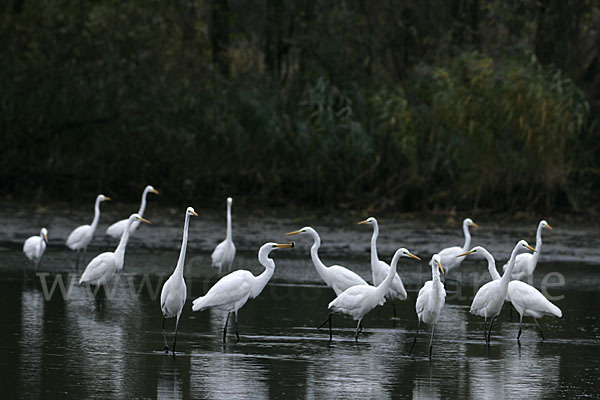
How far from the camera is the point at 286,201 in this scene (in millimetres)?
24266

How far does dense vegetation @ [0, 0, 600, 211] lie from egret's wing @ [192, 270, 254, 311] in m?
12.5

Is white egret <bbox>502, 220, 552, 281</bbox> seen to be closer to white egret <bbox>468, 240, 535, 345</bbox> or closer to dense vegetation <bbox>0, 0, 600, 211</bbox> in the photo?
white egret <bbox>468, 240, 535, 345</bbox>

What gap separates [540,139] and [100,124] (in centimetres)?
1040

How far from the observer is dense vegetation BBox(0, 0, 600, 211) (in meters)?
22.9

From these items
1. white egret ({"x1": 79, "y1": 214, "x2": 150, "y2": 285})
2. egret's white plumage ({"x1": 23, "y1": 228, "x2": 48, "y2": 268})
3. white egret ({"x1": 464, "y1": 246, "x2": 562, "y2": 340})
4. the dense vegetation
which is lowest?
white egret ({"x1": 464, "y1": 246, "x2": 562, "y2": 340})

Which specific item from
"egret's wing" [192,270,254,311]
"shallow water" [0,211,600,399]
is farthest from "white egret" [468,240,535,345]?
"egret's wing" [192,270,254,311]

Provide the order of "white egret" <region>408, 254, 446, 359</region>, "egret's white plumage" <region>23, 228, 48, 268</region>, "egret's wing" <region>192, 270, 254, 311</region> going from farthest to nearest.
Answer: "egret's white plumage" <region>23, 228, 48, 268</region> → "egret's wing" <region>192, 270, 254, 311</region> → "white egret" <region>408, 254, 446, 359</region>

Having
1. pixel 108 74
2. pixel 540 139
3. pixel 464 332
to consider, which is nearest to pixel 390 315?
pixel 464 332

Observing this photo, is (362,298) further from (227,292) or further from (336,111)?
(336,111)

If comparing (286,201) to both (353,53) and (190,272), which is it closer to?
(353,53)

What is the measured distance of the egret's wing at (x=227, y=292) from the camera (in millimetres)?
10883

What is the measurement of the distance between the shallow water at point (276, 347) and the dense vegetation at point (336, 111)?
7410 millimetres

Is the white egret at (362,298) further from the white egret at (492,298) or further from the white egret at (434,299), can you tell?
the white egret at (492,298)

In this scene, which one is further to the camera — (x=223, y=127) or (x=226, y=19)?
(x=226, y=19)
